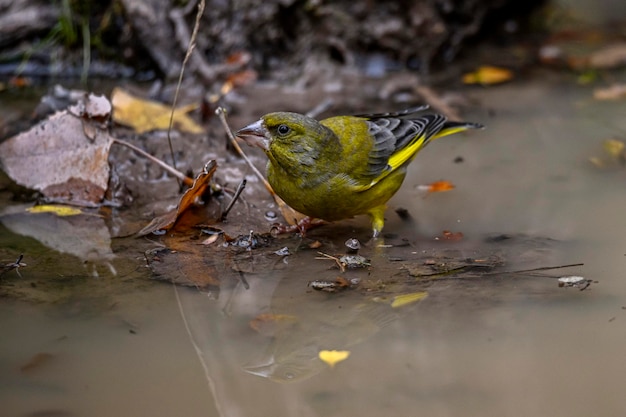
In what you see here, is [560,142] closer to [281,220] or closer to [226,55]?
[281,220]

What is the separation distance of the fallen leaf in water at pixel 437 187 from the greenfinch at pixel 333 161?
1.03 feet

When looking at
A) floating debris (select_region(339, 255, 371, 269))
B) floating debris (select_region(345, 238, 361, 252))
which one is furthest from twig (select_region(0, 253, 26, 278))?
floating debris (select_region(345, 238, 361, 252))

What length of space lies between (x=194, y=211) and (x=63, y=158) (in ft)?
3.43

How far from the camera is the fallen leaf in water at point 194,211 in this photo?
4281mm

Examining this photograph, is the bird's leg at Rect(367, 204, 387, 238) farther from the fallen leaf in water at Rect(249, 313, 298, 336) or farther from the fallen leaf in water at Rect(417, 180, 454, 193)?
the fallen leaf in water at Rect(249, 313, 298, 336)

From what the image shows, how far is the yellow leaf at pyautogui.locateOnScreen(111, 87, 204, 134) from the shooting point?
5.61 metres

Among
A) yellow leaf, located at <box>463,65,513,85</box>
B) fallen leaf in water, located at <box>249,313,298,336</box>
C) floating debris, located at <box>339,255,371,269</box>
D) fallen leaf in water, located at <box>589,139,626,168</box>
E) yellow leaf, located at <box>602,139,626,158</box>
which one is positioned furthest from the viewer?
yellow leaf, located at <box>463,65,513,85</box>

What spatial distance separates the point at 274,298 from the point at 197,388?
79cm

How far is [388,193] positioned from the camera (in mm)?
4555

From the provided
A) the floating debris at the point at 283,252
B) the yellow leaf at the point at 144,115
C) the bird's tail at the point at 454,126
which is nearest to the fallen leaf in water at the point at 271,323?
the floating debris at the point at 283,252

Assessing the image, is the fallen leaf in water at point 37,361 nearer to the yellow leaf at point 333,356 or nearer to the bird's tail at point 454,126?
the yellow leaf at point 333,356

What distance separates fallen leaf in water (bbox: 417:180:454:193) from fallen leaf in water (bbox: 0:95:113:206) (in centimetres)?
199

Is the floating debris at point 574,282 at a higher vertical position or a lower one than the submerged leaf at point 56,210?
lower

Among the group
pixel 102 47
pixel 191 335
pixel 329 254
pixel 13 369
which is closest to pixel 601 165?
pixel 329 254
